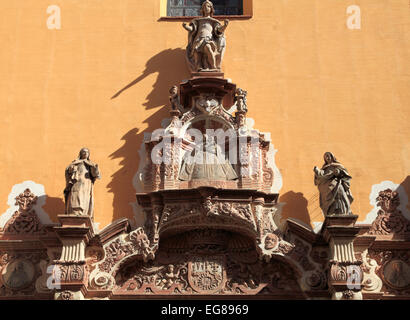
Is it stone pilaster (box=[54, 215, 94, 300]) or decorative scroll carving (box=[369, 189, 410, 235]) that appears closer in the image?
stone pilaster (box=[54, 215, 94, 300])

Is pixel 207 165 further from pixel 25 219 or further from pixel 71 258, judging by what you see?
pixel 25 219

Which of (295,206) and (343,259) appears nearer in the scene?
(343,259)

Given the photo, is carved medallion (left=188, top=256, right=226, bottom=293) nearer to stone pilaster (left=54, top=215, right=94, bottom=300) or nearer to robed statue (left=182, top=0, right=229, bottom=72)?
stone pilaster (left=54, top=215, right=94, bottom=300)

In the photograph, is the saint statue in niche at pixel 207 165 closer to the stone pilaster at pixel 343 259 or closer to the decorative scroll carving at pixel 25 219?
the stone pilaster at pixel 343 259

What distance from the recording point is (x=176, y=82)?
12.5 metres

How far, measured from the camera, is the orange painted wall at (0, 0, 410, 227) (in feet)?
38.9

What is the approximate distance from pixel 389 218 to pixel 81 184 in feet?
13.9

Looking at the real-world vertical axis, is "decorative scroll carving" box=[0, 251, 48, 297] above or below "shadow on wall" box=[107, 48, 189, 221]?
below

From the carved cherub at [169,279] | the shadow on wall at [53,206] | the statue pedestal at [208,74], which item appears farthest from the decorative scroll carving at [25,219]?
the statue pedestal at [208,74]

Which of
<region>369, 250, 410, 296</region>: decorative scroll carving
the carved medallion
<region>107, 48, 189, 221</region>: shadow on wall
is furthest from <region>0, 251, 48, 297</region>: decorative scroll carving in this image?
<region>369, 250, 410, 296</region>: decorative scroll carving

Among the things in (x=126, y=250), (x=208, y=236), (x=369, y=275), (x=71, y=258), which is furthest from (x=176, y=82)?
(x=369, y=275)

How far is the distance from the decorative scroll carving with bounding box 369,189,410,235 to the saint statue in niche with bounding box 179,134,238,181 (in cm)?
206

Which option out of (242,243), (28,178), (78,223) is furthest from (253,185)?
(28,178)

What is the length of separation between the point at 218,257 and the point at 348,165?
235 cm
